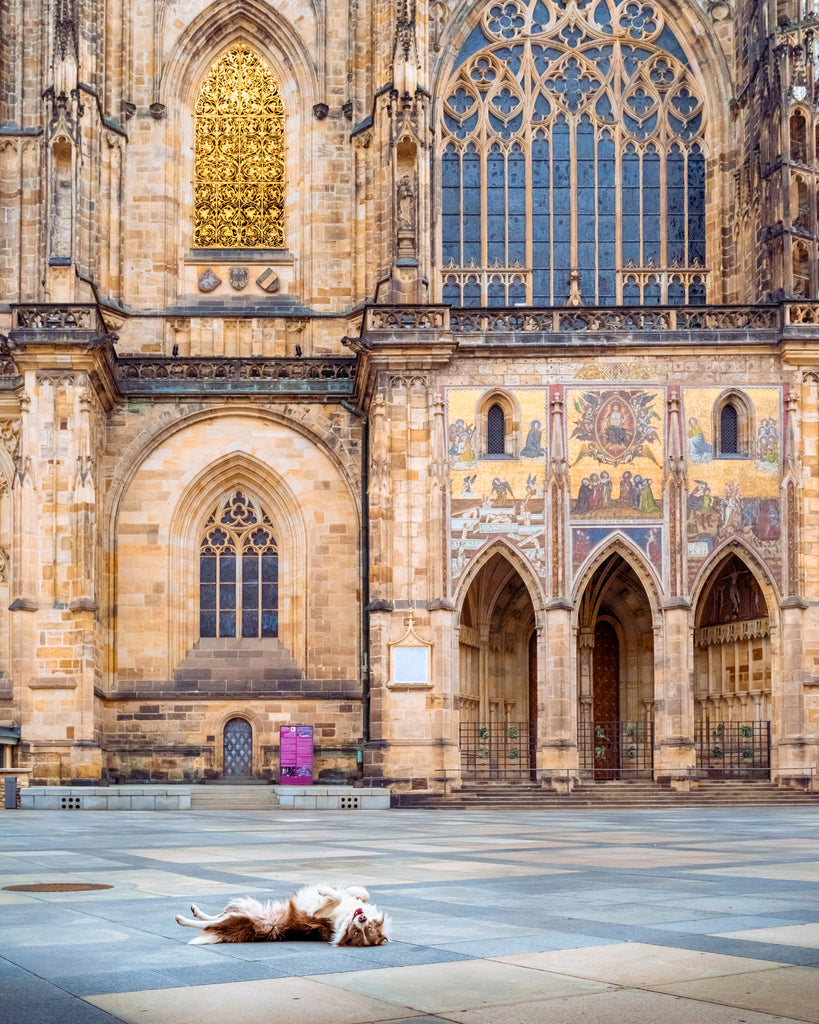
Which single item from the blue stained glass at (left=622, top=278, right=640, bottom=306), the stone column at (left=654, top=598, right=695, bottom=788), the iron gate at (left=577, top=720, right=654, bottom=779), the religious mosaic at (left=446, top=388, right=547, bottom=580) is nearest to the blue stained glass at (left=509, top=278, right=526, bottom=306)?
the blue stained glass at (left=622, top=278, right=640, bottom=306)

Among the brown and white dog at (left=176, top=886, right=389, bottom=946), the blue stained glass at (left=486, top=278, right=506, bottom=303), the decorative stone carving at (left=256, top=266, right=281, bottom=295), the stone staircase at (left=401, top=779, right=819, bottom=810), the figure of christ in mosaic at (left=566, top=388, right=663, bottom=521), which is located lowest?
the stone staircase at (left=401, top=779, right=819, bottom=810)

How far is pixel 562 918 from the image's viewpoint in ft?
30.5

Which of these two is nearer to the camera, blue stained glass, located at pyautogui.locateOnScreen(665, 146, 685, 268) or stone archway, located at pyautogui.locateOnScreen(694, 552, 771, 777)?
stone archway, located at pyautogui.locateOnScreen(694, 552, 771, 777)

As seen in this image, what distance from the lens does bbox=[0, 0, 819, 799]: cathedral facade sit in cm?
3203

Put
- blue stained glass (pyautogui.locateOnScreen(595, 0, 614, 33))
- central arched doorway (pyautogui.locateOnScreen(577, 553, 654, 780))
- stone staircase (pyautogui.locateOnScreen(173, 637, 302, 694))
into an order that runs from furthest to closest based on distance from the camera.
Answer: blue stained glass (pyautogui.locateOnScreen(595, 0, 614, 33)) < central arched doorway (pyautogui.locateOnScreen(577, 553, 654, 780)) < stone staircase (pyautogui.locateOnScreen(173, 637, 302, 694))

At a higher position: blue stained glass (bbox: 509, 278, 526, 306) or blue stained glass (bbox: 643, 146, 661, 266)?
blue stained glass (bbox: 643, 146, 661, 266)

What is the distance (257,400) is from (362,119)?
7.49 m

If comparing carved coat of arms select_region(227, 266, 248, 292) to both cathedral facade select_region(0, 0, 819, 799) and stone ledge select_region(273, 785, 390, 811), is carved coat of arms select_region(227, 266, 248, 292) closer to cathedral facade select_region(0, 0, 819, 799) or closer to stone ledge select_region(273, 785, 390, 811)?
cathedral facade select_region(0, 0, 819, 799)

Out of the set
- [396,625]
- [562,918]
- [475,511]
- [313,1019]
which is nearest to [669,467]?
[475,511]

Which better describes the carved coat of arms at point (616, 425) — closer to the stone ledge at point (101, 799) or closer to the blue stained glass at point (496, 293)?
the blue stained glass at point (496, 293)

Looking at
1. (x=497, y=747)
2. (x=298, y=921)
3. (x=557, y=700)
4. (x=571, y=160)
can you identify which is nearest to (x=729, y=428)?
(x=557, y=700)

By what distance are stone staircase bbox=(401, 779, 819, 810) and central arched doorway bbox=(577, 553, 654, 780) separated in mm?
4100

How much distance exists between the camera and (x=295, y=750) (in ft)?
112

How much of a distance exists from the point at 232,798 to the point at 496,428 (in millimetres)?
9697
